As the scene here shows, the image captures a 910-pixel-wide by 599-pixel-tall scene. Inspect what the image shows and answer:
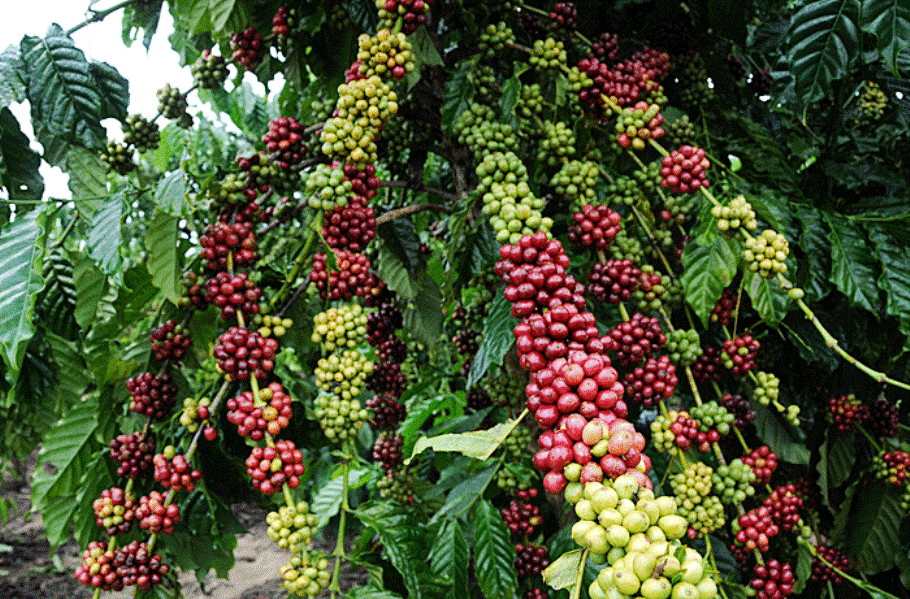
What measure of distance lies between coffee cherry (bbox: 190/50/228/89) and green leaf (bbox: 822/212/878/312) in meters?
2.06

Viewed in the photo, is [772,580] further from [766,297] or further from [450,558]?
[450,558]

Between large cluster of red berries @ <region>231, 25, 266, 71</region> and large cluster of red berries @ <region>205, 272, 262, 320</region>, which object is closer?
large cluster of red berries @ <region>205, 272, 262, 320</region>

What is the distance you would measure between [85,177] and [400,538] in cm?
126

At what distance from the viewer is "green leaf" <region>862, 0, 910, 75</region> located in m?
1.26

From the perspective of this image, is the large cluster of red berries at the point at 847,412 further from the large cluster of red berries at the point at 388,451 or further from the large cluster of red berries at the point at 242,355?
the large cluster of red berries at the point at 242,355

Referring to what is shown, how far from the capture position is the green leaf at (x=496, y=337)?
141 centimetres

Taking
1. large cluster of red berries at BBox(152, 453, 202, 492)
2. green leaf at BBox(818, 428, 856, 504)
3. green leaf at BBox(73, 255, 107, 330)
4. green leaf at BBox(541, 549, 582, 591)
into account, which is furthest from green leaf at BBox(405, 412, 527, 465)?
green leaf at BBox(818, 428, 856, 504)

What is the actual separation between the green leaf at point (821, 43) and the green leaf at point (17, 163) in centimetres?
200

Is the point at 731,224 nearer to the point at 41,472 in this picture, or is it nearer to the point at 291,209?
the point at 291,209

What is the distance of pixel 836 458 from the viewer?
2207mm

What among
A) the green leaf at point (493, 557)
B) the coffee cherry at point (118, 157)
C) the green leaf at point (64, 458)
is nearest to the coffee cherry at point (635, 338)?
the green leaf at point (493, 557)

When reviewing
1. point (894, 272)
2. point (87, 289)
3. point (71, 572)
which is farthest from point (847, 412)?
point (71, 572)

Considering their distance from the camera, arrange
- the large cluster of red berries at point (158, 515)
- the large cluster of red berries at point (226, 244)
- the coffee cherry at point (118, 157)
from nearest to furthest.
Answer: the large cluster of red berries at point (158, 515), the large cluster of red berries at point (226, 244), the coffee cherry at point (118, 157)

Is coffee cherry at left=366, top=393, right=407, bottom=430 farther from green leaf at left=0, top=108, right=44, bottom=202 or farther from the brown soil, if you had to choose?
the brown soil
